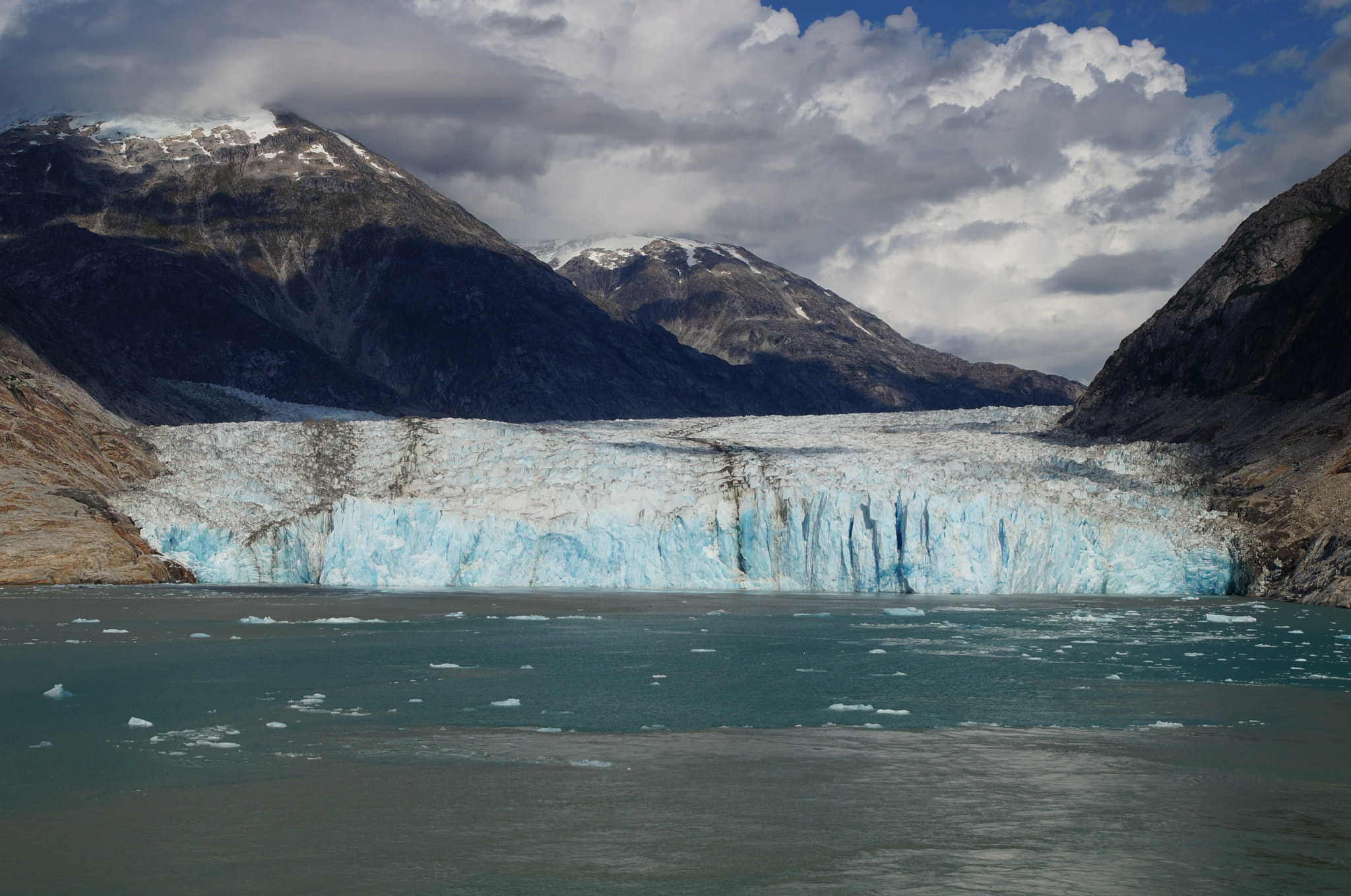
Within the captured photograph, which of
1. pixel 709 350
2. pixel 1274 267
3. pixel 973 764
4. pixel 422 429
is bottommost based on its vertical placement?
pixel 973 764

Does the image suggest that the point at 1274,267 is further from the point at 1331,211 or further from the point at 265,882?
the point at 265,882

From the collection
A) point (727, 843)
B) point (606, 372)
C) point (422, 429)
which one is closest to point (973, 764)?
point (727, 843)

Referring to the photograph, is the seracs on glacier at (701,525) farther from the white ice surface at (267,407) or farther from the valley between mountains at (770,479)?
the white ice surface at (267,407)

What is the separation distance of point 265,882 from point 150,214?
132m

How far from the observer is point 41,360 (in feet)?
161

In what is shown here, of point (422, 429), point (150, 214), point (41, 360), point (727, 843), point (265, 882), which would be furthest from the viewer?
point (150, 214)

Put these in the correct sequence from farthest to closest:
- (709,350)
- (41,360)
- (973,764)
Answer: (709,350) → (41,360) → (973,764)

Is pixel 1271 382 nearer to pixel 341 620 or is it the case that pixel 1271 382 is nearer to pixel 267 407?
pixel 341 620

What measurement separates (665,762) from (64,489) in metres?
29.2

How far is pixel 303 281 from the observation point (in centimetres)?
12812

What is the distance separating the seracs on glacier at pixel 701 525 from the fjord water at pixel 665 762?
10.9 m

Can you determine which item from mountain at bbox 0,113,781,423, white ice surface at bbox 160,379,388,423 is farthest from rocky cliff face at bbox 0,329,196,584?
mountain at bbox 0,113,781,423

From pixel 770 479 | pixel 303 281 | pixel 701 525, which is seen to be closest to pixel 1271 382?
pixel 770 479

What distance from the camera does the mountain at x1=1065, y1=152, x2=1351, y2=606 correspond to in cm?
3244
